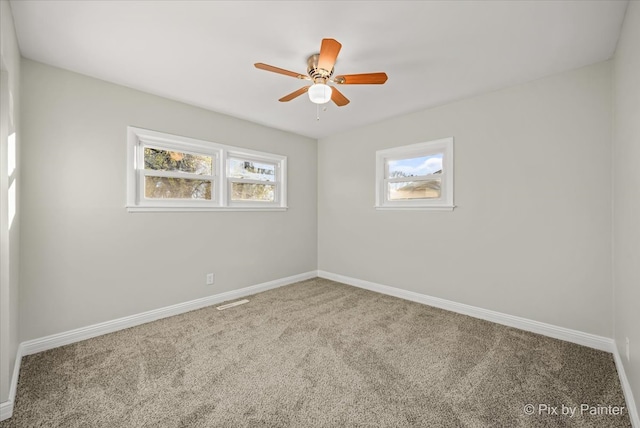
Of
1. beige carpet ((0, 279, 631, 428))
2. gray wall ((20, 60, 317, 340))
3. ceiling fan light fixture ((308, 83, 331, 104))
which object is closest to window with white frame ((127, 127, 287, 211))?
gray wall ((20, 60, 317, 340))

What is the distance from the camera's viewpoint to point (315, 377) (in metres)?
1.96

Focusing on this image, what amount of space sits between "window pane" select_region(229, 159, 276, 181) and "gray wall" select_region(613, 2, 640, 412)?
3.74 metres

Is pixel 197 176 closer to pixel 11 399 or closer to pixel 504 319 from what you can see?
pixel 11 399

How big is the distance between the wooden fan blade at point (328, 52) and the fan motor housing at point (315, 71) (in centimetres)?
7

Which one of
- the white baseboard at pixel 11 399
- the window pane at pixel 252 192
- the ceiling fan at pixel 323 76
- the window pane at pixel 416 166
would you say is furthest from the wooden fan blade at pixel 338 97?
the white baseboard at pixel 11 399

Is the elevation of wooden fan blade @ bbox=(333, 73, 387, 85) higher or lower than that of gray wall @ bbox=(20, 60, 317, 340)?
higher

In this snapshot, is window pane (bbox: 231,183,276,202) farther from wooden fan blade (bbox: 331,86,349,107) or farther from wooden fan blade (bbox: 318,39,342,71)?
wooden fan blade (bbox: 318,39,342,71)

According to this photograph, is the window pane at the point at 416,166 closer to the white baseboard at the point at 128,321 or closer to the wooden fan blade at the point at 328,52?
the wooden fan blade at the point at 328,52

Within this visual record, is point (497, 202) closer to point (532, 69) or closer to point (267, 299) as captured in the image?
point (532, 69)

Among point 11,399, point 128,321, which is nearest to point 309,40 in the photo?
point 11,399

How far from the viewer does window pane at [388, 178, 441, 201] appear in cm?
351

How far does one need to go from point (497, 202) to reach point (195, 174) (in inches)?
138

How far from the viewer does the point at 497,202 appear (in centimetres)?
291

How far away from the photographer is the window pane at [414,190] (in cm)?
351
